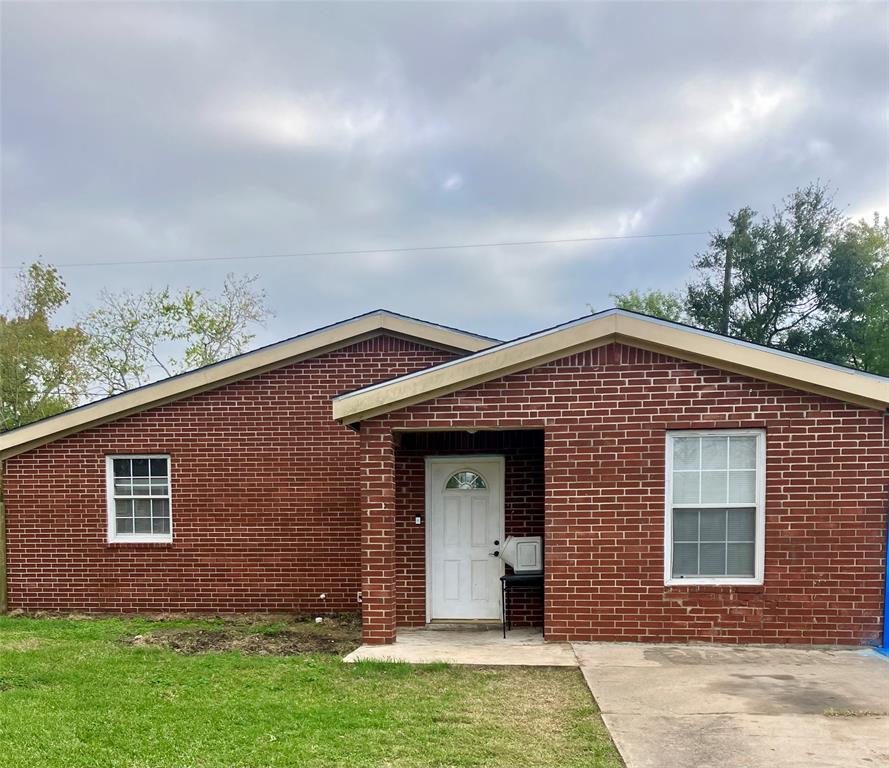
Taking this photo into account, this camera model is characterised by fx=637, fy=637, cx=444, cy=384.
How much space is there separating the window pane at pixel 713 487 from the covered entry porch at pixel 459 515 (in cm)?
204

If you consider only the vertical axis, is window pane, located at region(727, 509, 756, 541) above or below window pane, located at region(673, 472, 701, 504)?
below

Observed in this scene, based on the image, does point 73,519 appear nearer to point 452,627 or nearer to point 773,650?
point 452,627

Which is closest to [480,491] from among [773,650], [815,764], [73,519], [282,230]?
[773,650]

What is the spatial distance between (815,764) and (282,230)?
85.8 ft

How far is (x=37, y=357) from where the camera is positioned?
20.7 metres

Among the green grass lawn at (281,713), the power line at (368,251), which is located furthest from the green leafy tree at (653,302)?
the green grass lawn at (281,713)

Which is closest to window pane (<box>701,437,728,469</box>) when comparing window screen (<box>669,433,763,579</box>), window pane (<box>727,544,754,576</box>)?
window screen (<box>669,433,763,579</box>)

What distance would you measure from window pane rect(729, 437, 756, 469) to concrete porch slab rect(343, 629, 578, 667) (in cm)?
269

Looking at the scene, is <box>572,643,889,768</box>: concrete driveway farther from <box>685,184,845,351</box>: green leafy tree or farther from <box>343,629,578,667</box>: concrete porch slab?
<box>685,184,845,351</box>: green leafy tree

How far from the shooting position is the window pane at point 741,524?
687 centimetres

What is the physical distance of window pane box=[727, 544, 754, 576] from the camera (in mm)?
6871

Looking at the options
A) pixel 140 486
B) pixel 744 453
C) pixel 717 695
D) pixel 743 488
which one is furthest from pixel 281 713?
pixel 140 486

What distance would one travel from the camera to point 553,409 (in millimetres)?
7004

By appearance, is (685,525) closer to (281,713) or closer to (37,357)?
(281,713)
